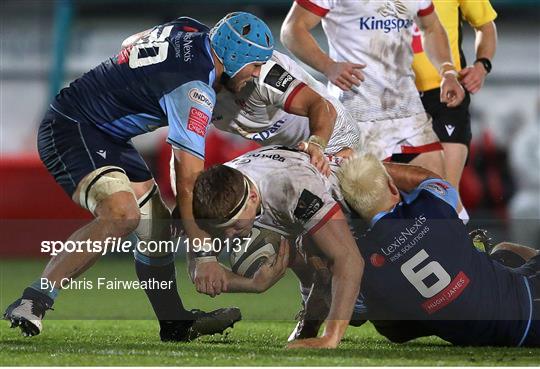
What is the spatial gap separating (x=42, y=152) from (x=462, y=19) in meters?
3.37

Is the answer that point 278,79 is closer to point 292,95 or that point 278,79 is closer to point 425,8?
point 292,95

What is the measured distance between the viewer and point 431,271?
17.0ft

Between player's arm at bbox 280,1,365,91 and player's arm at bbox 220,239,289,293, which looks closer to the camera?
player's arm at bbox 220,239,289,293

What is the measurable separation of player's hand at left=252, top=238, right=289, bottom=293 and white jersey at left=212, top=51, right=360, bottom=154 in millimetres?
914

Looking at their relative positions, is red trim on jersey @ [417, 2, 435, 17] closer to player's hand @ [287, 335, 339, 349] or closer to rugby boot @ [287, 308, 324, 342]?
rugby boot @ [287, 308, 324, 342]

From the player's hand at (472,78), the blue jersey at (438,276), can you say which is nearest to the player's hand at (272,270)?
the blue jersey at (438,276)

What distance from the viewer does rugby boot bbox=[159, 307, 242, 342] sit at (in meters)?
6.02

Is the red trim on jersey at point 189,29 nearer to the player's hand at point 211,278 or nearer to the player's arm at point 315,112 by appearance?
the player's arm at point 315,112

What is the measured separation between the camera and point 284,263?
570 centimetres

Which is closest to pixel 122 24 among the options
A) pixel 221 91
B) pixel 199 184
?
pixel 221 91

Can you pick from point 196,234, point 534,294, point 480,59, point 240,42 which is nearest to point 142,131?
point 240,42

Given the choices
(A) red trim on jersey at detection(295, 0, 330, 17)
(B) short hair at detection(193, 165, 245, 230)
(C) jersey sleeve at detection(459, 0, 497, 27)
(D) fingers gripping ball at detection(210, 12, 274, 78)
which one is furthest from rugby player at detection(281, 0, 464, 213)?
(B) short hair at detection(193, 165, 245, 230)

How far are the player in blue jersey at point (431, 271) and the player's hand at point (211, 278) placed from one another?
52 cm

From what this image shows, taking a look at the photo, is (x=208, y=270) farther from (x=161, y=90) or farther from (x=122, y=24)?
(x=122, y=24)
